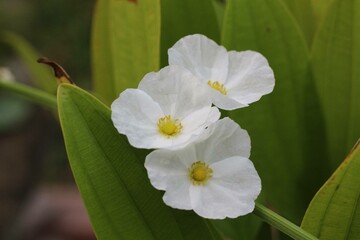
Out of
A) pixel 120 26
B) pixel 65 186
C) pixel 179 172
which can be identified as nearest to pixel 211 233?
pixel 179 172

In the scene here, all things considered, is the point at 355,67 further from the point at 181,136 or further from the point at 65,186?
the point at 65,186

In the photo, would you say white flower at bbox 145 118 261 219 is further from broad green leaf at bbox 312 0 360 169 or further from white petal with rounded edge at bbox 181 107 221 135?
broad green leaf at bbox 312 0 360 169

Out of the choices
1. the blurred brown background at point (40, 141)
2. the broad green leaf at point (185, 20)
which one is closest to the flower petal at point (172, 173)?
the broad green leaf at point (185, 20)

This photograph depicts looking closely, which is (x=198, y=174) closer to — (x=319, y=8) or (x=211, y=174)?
(x=211, y=174)

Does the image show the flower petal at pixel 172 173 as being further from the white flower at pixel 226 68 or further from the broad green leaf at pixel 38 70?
the broad green leaf at pixel 38 70

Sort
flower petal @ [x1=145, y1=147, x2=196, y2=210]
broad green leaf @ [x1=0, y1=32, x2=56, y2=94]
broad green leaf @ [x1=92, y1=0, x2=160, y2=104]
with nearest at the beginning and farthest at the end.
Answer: flower petal @ [x1=145, y1=147, x2=196, y2=210], broad green leaf @ [x1=92, y1=0, x2=160, y2=104], broad green leaf @ [x1=0, y1=32, x2=56, y2=94]

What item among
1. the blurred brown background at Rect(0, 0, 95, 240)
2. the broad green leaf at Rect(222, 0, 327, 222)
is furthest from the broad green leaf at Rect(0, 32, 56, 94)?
the blurred brown background at Rect(0, 0, 95, 240)
